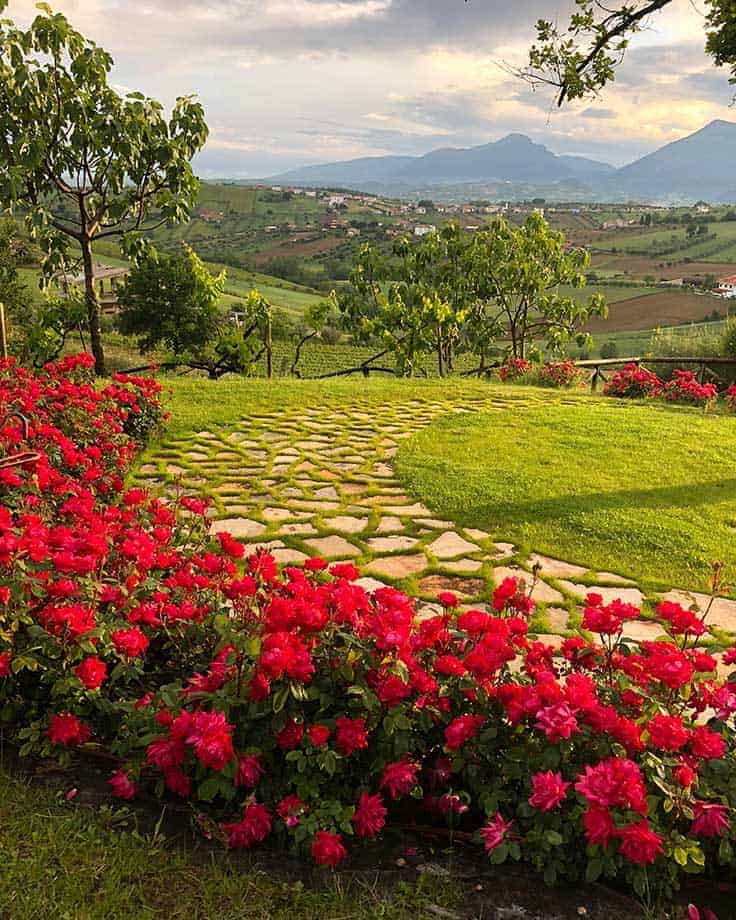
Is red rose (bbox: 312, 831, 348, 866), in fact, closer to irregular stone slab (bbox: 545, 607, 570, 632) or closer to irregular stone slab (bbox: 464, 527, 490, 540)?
irregular stone slab (bbox: 545, 607, 570, 632)

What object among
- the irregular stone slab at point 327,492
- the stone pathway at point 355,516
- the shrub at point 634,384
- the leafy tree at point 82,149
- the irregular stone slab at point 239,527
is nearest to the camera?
the stone pathway at point 355,516

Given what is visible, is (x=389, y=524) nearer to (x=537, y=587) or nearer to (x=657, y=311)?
(x=537, y=587)

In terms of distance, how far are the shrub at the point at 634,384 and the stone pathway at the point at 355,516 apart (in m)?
3.74

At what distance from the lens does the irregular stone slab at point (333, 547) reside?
14.1 feet

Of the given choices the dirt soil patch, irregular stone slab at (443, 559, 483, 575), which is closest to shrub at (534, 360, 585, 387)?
irregular stone slab at (443, 559, 483, 575)

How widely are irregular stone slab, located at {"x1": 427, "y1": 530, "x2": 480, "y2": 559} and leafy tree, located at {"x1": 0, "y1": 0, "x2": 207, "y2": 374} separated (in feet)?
22.1

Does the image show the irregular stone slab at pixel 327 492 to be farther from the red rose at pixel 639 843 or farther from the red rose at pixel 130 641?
the red rose at pixel 639 843

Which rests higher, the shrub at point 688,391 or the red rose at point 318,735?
the red rose at point 318,735

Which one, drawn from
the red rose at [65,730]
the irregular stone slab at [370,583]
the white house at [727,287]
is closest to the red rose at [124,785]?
the red rose at [65,730]

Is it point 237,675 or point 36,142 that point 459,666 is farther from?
point 36,142

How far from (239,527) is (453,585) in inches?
62.0

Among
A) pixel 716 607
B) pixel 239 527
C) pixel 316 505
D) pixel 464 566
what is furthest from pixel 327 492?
pixel 716 607

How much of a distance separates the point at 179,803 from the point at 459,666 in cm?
92

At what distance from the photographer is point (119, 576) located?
271 centimetres
